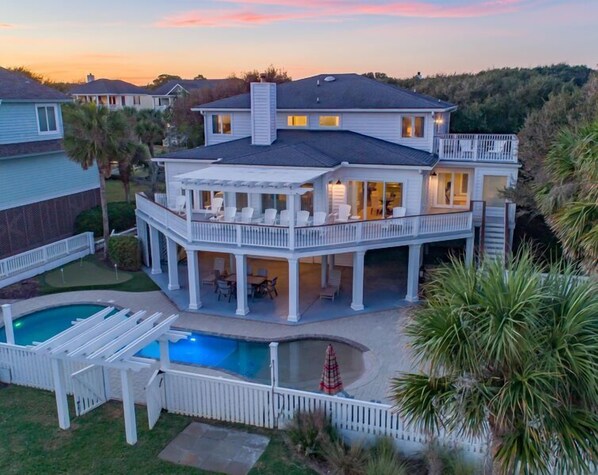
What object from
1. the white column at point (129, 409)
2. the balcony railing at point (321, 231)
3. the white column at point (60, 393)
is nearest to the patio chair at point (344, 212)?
the balcony railing at point (321, 231)

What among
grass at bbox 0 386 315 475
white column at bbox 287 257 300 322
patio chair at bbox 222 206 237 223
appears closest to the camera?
grass at bbox 0 386 315 475

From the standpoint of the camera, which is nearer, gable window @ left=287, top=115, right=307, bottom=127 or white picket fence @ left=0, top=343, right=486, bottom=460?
white picket fence @ left=0, top=343, right=486, bottom=460

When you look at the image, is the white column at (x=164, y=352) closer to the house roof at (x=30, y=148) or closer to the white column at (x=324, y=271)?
the white column at (x=324, y=271)

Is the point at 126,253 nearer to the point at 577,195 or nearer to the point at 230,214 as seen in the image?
the point at 230,214

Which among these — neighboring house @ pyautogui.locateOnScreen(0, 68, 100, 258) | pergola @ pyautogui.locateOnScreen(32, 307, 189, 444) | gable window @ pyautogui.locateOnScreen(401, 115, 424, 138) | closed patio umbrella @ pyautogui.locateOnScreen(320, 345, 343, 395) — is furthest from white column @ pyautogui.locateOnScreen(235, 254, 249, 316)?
neighboring house @ pyautogui.locateOnScreen(0, 68, 100, 258)

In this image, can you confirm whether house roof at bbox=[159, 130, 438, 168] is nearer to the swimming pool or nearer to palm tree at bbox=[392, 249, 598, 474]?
the swimming pool

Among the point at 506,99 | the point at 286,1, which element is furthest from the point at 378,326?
the point at 506,99
